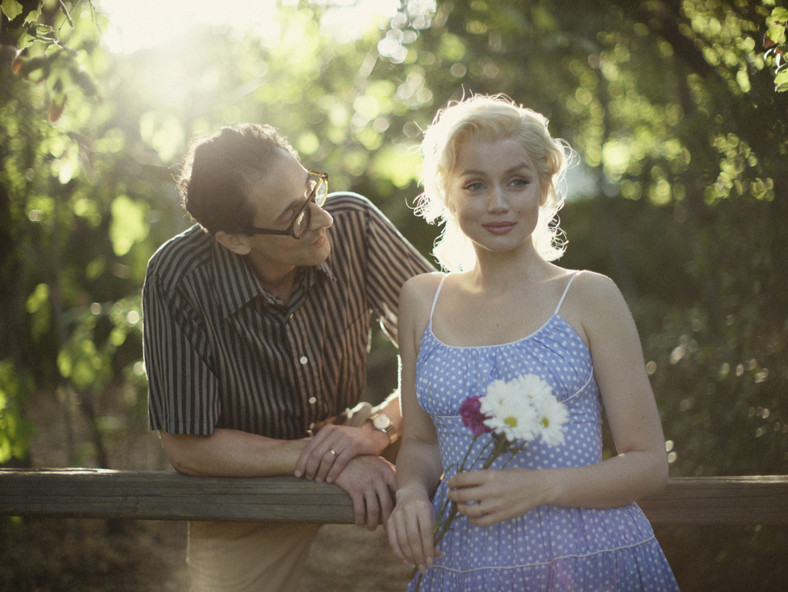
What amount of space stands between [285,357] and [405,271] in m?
0.54

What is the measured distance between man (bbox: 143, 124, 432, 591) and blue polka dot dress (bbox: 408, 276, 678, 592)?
34cm

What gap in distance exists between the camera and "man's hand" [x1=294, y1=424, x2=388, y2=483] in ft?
6.85

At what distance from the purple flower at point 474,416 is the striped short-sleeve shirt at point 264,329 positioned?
3.47 feet

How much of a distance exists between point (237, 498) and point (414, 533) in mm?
580

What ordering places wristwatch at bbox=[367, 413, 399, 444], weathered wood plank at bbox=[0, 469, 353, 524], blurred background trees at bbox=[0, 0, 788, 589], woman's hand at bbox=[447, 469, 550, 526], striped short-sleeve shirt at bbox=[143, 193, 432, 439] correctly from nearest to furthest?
woman's hand at bbox=[447, 469, 550, 526] → weathered wood plank at bbox=[0, 469, 353, 524] → striped short-sleeve shirt at bbox=[143, 193, 432, 439] → wristwatch at bbox=[367, 413, 399, 444] → blurred background trees at bbox=[0, 0, 788, 589]

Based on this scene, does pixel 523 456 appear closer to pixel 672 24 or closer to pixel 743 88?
pixel 743 88

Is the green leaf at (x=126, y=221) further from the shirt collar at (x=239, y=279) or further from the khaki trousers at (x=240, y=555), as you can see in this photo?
the khaki trousers at (x=240, y=555)

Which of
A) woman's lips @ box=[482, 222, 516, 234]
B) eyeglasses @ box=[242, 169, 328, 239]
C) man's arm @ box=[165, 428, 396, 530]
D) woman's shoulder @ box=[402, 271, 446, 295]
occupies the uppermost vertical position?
eyeglasses @ box=[242, 169, 328, 239]

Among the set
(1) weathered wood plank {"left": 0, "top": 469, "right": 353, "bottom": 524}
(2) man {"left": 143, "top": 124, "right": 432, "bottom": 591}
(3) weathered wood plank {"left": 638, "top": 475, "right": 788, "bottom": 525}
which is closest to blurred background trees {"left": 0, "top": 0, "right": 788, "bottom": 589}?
(2) man {"left": 143, "top": 124, "right": 432, "bottom": 591}

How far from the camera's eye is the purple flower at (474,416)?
1458 mm

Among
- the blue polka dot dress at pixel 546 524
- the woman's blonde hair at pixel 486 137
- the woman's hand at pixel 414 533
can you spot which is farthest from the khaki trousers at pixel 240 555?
the woman's blonde hair at pixel 486 137

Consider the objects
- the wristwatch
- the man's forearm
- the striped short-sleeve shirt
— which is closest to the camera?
the man's forearm

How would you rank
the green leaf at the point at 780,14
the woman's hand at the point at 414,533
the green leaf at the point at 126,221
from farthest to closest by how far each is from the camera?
1. the green leaf at the point at 126,221
2. the green leaf at the point at 780,14
3. the woman's hand at the point at 414,533

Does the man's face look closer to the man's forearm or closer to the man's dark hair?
the man's dark hair
